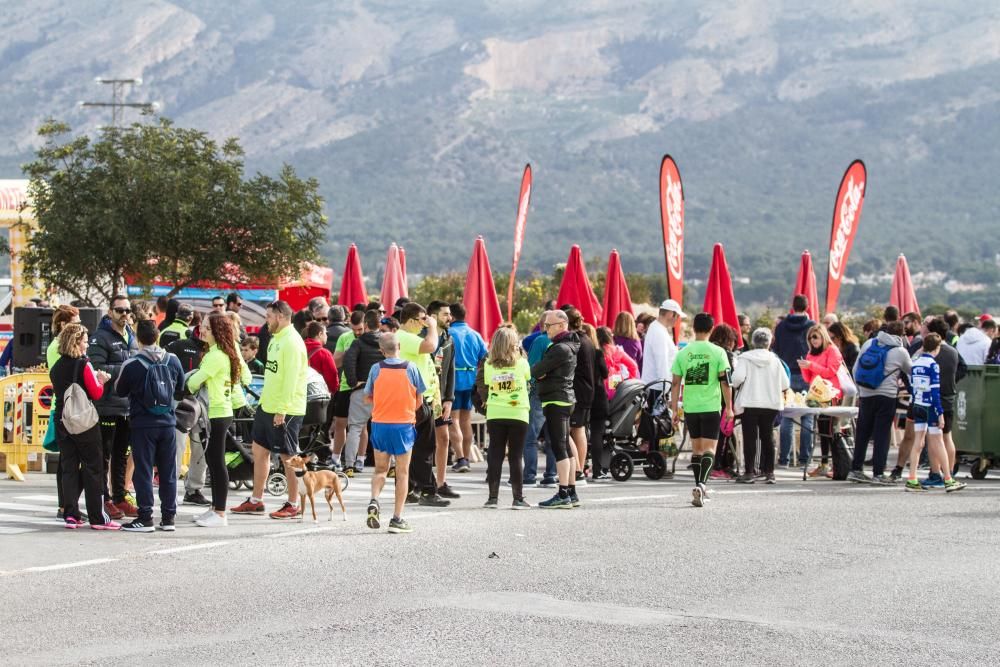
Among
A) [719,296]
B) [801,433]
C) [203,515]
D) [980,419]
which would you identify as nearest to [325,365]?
[203,515]

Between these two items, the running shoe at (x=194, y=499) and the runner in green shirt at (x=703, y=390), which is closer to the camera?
the running shoe at (x=194, y=499)

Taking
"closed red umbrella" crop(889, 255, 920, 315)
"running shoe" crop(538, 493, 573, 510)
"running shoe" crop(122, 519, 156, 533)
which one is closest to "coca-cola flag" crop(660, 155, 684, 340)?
"closed red umbrella" crop(889, 255, 920, 315)

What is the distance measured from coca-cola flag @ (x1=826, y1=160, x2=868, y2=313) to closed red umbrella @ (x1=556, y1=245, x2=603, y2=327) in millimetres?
4322

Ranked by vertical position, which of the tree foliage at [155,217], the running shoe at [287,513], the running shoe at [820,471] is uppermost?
the tree foliage at [155,217]

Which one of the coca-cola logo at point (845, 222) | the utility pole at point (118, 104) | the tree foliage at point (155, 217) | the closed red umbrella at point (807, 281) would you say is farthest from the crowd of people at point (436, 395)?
the utility pole at point (118, 104)

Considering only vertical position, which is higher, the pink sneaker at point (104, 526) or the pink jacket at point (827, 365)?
the pink jacket at point (827, 365)

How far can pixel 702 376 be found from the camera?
565 inches

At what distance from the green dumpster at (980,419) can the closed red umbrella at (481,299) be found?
276 inches

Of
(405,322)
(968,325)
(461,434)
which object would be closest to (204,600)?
(405,322)

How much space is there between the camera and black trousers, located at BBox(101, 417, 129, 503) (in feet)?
42.2

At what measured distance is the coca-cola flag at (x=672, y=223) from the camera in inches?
926

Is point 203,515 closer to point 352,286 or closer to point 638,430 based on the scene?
point 638,430

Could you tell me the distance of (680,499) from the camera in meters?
14.8

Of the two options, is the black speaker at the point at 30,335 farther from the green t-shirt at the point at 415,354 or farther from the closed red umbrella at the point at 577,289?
the closed red umbrella at the point at 577,289
